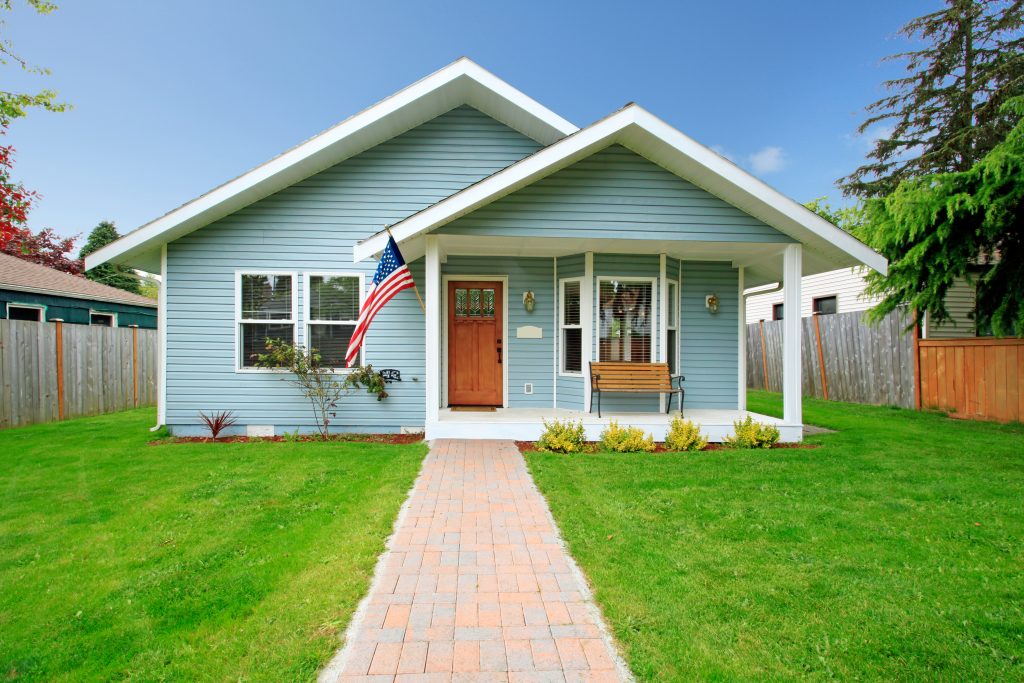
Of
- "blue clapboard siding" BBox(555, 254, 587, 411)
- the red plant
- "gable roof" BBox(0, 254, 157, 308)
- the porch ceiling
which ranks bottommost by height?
the red plant

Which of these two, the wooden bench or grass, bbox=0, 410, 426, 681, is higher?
the wooden bench

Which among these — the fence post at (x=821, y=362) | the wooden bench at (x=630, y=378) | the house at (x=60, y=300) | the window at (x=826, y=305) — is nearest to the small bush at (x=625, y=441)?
the wooden bench at (x=630, y=378)

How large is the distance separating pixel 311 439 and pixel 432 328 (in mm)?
2884

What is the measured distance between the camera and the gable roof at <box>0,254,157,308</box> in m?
12.8

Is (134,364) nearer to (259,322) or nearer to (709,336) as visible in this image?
(259,322)

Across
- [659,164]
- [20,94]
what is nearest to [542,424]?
[659,164]

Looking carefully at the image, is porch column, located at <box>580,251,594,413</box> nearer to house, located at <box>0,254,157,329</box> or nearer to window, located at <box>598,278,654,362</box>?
window, located at <box>598,278,654,362</box>

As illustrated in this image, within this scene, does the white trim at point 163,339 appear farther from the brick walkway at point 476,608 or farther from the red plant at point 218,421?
the brick walkway at point 476,608

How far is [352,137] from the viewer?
26.2ft

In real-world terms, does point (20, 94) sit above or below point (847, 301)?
above

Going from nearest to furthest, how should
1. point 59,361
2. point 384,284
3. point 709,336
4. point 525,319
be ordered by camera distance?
1. point 384,284
2. point 525,319
3. point 709,336
4. point 59,361

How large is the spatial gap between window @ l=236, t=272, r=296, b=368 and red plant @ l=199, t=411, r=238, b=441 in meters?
0.84

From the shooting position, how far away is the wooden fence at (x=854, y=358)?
1181 cm

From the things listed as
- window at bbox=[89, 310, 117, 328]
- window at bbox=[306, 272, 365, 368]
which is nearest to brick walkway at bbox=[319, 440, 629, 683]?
window at bbox=[306, 272, 365, 368]
